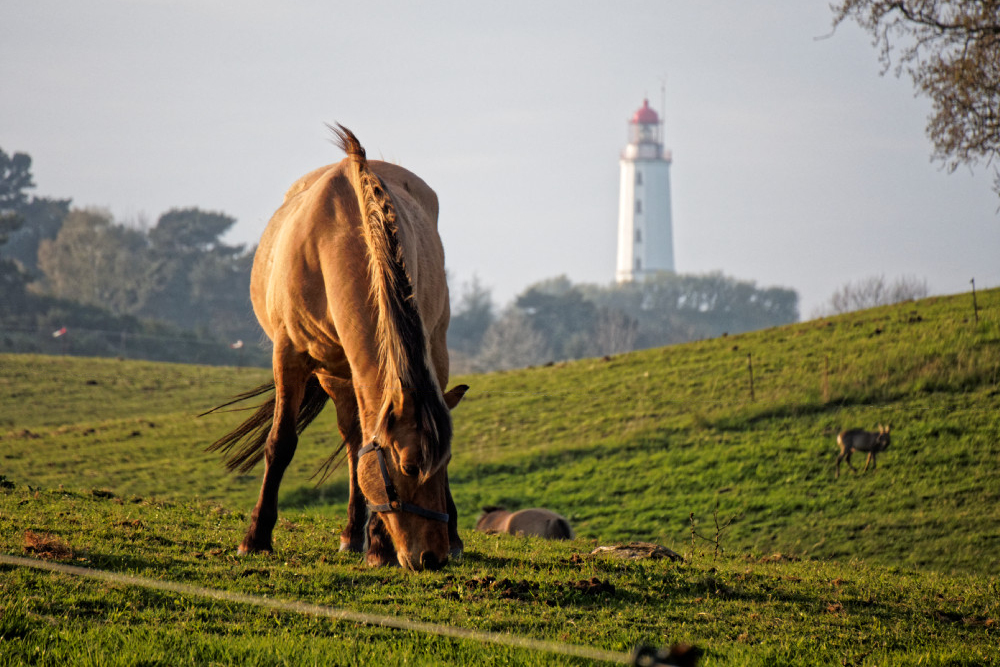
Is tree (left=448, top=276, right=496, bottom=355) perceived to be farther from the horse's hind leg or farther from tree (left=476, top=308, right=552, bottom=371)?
the horse's hind leg

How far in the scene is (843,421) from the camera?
20.1 metres

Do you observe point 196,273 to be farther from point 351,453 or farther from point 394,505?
point 394,505

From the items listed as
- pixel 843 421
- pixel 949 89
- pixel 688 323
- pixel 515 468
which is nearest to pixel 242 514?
pixel 515 468

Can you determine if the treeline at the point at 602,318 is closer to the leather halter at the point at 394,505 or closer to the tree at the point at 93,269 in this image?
the tree at the point at 93,269

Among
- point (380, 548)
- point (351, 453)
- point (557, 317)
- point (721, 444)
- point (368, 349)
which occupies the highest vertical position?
point (557, 317)

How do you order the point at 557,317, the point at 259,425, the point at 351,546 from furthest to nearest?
the point at 557,317 < the point at 259,425 < the point at 351,546

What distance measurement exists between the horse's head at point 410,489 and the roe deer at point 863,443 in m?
14.1

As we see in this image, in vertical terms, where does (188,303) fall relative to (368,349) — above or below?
above

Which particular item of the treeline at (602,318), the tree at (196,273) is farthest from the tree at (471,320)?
the tree at (196,273)

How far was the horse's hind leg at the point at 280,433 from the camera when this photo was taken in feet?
22.3

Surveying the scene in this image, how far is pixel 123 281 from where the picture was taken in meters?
64.8

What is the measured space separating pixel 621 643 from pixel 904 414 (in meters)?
17.0

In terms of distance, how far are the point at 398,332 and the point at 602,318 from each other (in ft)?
271

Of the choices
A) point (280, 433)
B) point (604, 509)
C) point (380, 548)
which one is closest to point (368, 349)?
point (380, 548)
